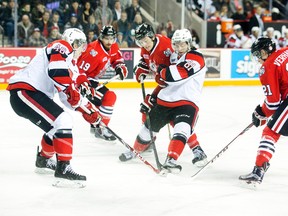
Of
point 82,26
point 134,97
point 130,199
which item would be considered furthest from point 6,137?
point 82,26

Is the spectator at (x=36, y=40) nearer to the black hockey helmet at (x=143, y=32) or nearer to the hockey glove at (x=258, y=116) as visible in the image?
the black hockey helmet at (x=143, y=32)

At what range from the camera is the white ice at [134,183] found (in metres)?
4.07

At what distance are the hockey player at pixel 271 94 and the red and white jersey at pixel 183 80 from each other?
517mm

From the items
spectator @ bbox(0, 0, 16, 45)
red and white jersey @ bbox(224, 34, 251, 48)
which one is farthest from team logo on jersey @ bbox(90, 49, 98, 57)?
red and white jersey @ bbox(224, 34, 251, 48)

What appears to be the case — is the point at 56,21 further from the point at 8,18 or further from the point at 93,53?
the point at 93,53

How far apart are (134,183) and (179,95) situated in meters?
0.80

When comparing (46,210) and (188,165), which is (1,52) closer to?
(188,165)

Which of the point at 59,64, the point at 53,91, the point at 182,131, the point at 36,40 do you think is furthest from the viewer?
the point at 36,40

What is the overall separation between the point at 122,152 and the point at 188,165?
2.34 ft

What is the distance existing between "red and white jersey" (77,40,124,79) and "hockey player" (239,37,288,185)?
6.83ft

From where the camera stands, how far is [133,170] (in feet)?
16.9

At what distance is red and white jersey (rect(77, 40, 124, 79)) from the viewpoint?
6.41 meters

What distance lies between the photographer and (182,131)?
5004 millimetres

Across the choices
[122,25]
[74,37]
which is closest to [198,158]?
[74,37]
